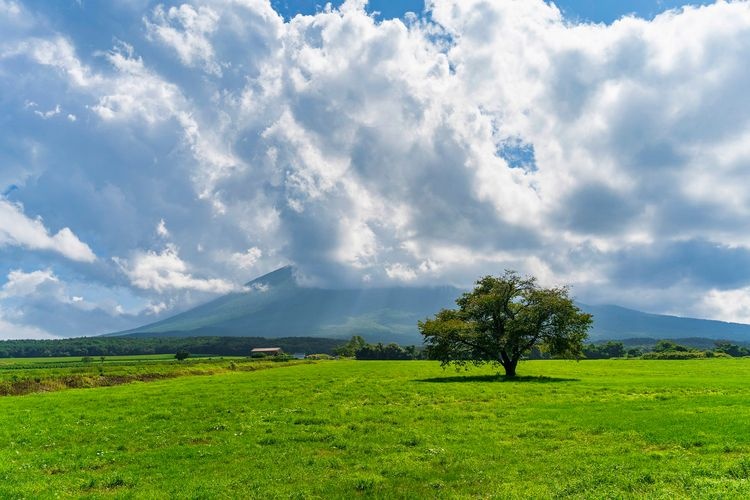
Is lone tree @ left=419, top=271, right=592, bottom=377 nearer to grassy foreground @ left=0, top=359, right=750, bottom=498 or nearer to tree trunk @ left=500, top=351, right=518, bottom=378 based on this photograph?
tree trunk @ left=500, top=351, right=518, bottom=378

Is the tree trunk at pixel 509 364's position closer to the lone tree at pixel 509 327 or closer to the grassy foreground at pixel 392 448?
the lone tree at pixel 509 327

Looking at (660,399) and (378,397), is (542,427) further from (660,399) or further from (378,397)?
(378,397)

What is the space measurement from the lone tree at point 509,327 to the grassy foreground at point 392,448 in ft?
78.2

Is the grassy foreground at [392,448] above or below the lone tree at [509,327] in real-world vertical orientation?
below

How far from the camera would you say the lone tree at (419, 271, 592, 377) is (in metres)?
60.8

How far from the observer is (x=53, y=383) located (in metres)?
69.8

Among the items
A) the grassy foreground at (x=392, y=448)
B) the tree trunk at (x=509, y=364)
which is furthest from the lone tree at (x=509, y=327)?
the grassy foreground at (x=392, y=448)

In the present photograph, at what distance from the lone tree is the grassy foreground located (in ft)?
78.2

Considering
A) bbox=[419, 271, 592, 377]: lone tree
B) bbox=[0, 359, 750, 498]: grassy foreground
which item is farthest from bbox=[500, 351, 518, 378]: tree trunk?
bbox=[0, 359, 750, 498]: grassy foreground

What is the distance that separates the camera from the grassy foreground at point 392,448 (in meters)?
15.9

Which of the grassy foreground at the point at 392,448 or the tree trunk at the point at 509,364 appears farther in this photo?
the tree trunk at the point at 509,364

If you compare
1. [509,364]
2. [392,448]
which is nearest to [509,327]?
[509,364]

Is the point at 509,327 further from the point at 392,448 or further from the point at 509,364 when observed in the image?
the point at 392,448

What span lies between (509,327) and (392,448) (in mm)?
44320
